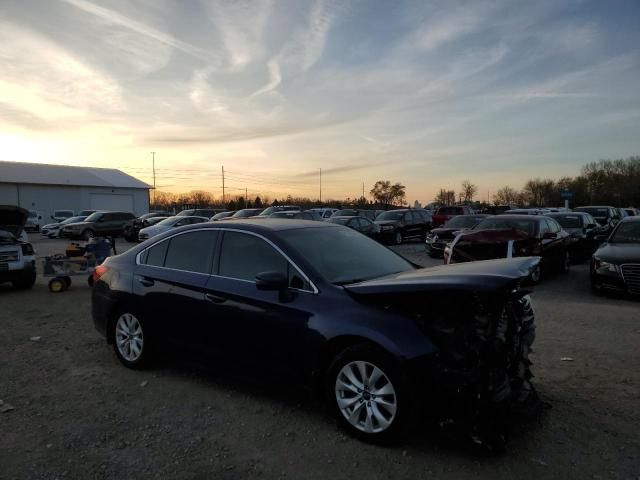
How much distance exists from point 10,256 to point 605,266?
1179 cm

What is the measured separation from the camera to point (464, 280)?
319 centimetres

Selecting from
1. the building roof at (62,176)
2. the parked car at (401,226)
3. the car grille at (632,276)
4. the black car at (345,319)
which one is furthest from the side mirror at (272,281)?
the building roof at (62,176)

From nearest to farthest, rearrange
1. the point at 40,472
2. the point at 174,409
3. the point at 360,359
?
the point at 40,472 → the point at 360,359 → the point at 174,409

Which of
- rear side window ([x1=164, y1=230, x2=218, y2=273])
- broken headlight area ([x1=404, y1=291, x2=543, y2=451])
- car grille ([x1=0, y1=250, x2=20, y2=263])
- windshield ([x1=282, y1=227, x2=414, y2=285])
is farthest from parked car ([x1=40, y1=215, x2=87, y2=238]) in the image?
broken headlight area ([x1=404, y1=291, x2=543, y2=451])

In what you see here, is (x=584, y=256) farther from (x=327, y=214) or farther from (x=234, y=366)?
(x=327, y=214)

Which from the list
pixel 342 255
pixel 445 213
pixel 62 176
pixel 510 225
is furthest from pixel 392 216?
pixel 62 176

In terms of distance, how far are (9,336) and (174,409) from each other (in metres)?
3.89

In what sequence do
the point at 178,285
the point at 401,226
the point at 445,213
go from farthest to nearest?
the point at 445,213 → the point at 401,226 → the point at 178,285

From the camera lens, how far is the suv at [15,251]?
34.4ft

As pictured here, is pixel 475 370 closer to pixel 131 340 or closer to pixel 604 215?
pixel 131 340

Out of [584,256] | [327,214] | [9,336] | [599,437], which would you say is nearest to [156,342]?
[9,336]

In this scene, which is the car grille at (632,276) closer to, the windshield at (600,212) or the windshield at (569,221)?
the windshield at (569,221)

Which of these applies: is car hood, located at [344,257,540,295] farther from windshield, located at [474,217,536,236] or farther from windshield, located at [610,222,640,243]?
windshield, located at [474,217,536,236]

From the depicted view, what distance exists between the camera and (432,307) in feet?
11.2
